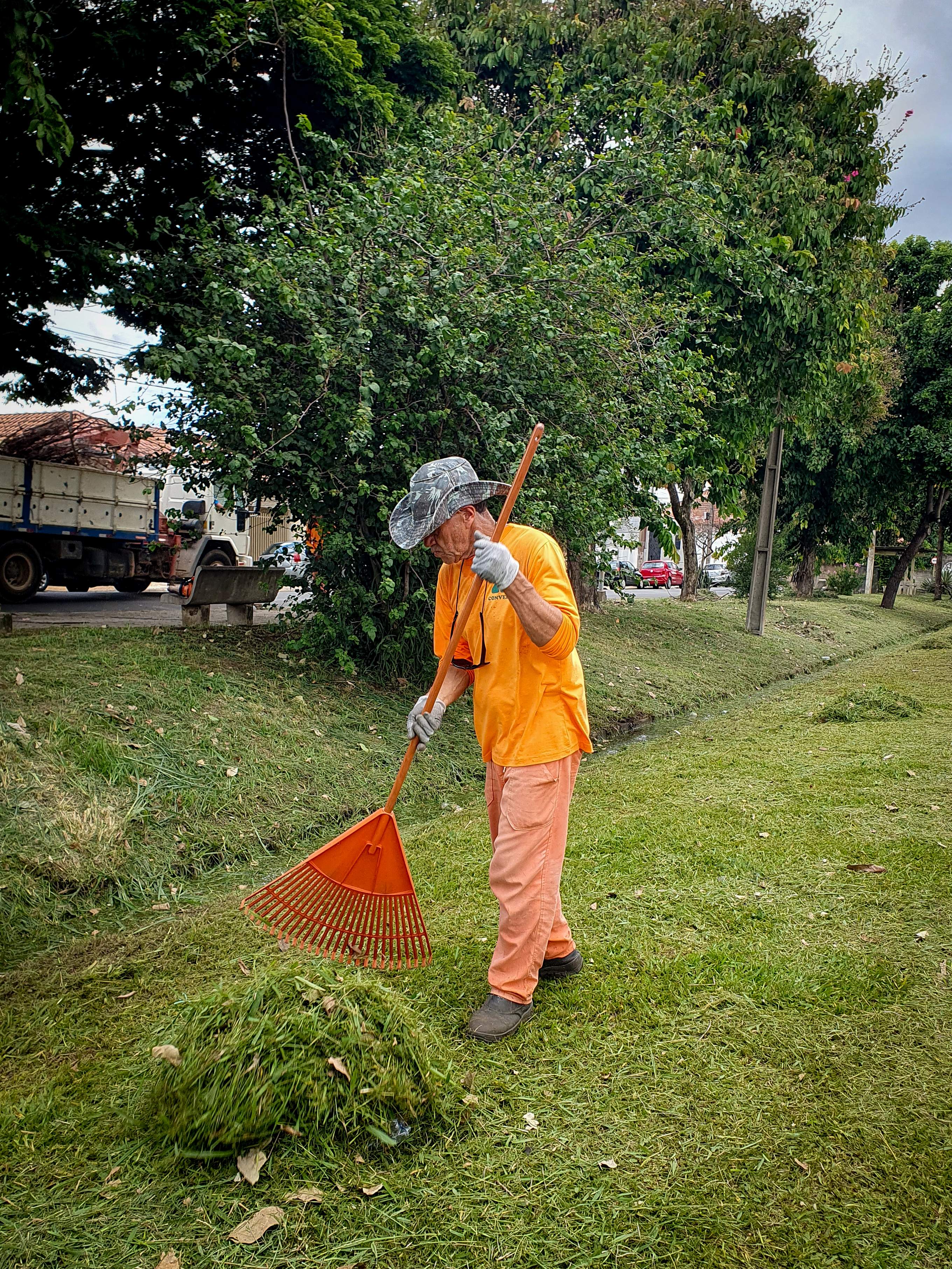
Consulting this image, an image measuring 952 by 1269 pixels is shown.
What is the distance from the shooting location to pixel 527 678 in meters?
3.27

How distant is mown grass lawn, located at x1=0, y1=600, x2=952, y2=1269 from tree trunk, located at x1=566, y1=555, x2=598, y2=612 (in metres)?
2.79

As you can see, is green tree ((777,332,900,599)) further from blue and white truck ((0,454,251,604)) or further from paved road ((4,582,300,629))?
paved road ((4,582,300,629))

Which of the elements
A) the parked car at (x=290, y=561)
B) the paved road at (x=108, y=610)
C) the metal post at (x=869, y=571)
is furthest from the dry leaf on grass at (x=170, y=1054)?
the metal post at (x=869, y=571)

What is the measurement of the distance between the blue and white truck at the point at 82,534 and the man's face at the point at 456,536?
893cm

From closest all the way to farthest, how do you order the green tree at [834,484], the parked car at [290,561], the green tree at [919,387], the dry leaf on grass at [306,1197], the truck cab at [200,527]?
1. the dry leaf on grass at [306,1197]
2. the truck cab at [200,527]
3. the parked car at [290,561]
4. the green tree at [834,484]
5. the green tree at [919,387]

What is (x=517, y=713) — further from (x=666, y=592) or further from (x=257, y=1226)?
(x=666, y=592)

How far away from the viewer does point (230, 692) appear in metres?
6.83

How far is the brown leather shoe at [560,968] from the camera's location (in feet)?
12.0

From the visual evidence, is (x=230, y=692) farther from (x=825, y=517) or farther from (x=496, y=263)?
(x=825, y=517)

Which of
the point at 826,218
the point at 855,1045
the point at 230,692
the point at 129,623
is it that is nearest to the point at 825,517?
the point at 826,218

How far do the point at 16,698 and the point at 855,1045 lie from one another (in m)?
4.93

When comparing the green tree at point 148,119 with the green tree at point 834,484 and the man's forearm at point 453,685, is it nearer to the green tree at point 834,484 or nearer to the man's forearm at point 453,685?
the man's forearm at point 453,685

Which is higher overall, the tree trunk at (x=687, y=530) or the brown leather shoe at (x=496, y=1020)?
the tree trunk at (x=687, y=530)

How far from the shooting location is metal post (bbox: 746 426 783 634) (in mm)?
17906
